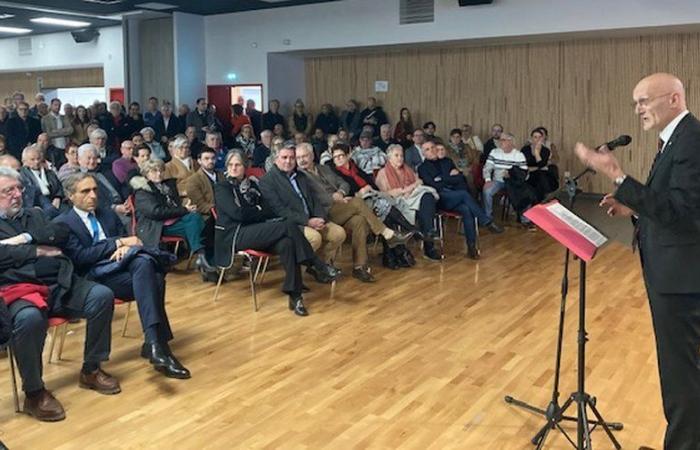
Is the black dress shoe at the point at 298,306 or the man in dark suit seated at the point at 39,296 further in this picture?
the black dress shoe at the point at 298,306

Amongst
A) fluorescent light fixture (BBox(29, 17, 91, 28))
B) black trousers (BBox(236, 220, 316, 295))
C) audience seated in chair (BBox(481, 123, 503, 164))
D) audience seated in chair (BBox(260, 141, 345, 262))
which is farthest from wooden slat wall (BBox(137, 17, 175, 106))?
black trousers (BBox(236, 220, 316, 295))

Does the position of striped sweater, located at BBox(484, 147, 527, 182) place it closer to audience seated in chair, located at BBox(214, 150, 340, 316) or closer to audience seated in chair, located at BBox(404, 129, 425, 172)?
audience seated in chair, located at BBox(404, 129, 425, 172)

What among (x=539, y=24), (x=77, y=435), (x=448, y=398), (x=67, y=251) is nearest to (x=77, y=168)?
(x=67, y=251)

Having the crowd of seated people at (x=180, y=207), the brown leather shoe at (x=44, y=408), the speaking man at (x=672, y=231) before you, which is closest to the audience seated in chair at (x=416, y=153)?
the crowd of seated people at (x=180, y=207)

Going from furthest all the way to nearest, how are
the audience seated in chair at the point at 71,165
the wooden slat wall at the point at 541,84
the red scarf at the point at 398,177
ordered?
the wooden slat wall at the point at 541,84, the red scarf at the point at 398,177, the audience seated in chair at the point at 71,165

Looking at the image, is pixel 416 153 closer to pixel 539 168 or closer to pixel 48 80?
pixel 539 168

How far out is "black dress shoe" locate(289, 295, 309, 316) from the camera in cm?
486

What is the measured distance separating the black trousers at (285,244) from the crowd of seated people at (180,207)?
0.03 feet

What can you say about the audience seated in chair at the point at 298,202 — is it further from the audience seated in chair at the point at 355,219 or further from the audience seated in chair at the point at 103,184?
the audience seated in chair at the point at 103,184

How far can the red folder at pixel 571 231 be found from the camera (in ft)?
8.20

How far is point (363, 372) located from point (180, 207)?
2571mm

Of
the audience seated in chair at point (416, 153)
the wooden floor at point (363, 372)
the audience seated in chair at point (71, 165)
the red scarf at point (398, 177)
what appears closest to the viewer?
the wooden floor at point (363, 372)

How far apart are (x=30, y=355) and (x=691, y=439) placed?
2.81m

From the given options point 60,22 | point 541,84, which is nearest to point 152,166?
point 541,84
